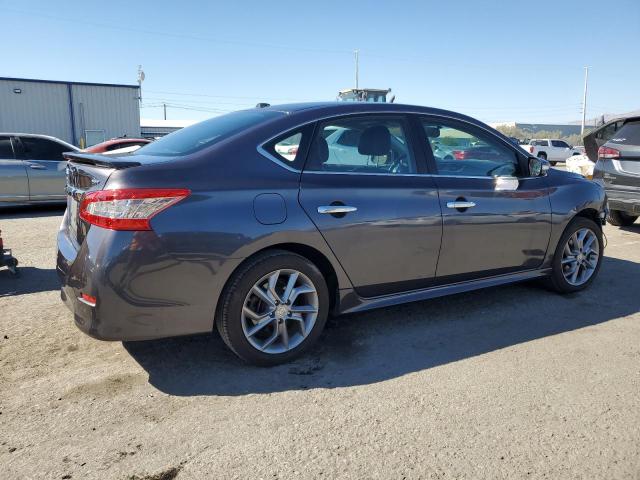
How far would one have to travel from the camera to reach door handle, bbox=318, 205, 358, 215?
10.9ft

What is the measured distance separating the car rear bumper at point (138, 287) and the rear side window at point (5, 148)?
7660 millimetres

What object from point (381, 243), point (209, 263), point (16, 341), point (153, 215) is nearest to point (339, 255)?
point (381, 243)

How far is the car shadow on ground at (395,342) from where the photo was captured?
3.14 meters

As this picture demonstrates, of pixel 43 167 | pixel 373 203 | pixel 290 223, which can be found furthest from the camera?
pixel 43 167

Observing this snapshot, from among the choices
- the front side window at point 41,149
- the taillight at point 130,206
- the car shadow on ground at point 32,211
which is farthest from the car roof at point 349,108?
the car shadow on ground at point 32,211

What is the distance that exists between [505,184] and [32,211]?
9327 mm

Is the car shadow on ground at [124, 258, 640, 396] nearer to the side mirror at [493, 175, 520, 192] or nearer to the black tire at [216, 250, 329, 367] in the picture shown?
the black tire at [216, 250, 329, 367]

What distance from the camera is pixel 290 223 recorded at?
318cm

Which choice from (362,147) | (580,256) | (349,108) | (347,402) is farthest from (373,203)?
(580,256)

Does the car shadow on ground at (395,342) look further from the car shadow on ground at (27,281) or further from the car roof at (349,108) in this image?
the car shadow on ground at (27,281)

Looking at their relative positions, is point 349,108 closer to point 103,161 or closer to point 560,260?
point 103,161

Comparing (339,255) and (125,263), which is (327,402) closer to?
(339,255)

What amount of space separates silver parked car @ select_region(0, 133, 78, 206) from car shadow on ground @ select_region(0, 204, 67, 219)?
0.26 m

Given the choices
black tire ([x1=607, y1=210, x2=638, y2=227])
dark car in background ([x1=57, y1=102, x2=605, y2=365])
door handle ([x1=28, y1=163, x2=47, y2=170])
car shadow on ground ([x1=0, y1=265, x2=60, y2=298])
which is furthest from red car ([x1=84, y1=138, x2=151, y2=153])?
black tire ([x1=607, y1=210, x2=638, y2=227])
